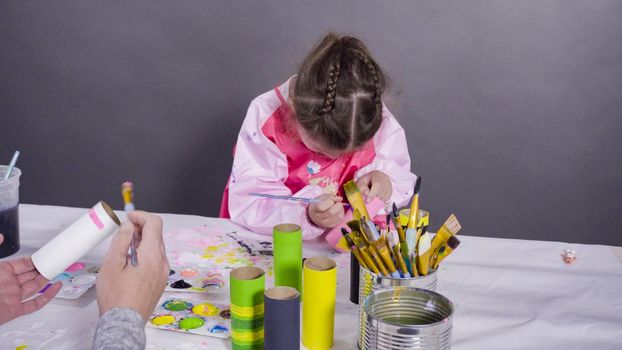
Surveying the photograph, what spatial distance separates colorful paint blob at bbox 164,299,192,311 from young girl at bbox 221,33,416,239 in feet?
1.10

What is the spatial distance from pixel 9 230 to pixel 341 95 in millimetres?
722

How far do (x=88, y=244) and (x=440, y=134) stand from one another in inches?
59.1

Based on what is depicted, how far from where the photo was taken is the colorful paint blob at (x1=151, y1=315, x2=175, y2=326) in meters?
0.94

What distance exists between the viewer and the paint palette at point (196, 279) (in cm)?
105

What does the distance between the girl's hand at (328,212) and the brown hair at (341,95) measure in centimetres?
16

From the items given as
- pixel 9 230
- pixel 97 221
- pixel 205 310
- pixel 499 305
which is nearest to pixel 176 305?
pixel 205 310

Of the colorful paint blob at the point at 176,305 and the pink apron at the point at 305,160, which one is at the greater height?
the pink apron at the point at 305,160

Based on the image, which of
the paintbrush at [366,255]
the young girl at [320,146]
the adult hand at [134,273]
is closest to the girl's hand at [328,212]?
the young girl at [320,146]

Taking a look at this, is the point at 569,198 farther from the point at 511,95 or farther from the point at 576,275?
the point at 576,275

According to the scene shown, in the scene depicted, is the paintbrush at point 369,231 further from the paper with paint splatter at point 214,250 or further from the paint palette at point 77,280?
the paint palette at point 77,280

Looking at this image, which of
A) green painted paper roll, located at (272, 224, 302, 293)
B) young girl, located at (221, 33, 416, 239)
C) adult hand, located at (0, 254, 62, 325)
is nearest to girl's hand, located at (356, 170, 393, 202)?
young girl, located at (221, 33, 416, 239)

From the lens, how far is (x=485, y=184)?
2.21 m

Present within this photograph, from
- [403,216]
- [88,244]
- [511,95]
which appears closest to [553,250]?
[403,216]

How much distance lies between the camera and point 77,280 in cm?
108
